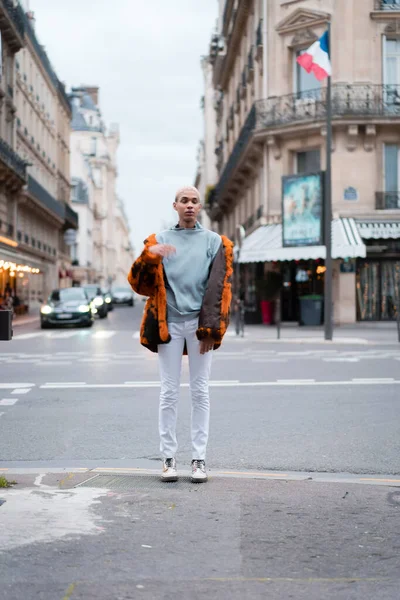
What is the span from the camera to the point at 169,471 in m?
5.54

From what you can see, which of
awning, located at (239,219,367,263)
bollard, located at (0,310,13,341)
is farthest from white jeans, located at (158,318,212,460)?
awning, located at (239,219,367,263)

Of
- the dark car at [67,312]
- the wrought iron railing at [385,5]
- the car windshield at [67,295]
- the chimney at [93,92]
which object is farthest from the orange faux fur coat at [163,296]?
the chimney at [93,92]

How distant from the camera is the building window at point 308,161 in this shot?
3341 centimetres

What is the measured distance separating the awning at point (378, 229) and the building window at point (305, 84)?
5.26m

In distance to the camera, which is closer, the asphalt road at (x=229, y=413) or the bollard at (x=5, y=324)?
the bollard at (x=5, y=324)

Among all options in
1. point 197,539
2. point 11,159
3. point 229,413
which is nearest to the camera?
point 197,539

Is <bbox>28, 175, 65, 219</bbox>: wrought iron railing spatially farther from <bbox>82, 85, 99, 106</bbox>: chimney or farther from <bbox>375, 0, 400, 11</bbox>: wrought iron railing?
<bbox>82, 85, 99, 106</bbox>: chimney

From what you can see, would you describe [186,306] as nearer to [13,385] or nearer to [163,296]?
[163,296]

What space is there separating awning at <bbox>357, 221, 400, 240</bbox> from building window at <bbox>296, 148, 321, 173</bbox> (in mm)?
3245

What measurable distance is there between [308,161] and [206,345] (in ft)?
96.1

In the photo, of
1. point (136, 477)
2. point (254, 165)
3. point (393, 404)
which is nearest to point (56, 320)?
point (254, 165)

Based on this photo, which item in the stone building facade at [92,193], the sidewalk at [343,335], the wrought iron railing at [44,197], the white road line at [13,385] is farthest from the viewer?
the stone building facade at [92,193]

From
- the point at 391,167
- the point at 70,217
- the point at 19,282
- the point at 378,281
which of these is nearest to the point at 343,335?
the point at 378,281

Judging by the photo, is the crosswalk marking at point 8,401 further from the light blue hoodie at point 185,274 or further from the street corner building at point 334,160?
the street corner building at point 334,160
